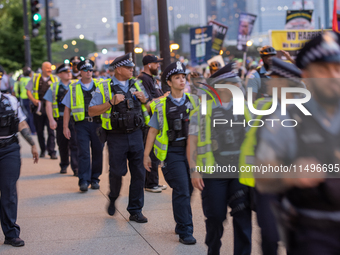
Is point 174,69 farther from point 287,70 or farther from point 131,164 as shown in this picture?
point 287,70

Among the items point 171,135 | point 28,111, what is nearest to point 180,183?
point 171,135

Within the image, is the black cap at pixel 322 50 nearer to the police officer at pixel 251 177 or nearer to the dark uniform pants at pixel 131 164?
the police officer at pixel 251 177

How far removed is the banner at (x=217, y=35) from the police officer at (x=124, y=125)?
11197 mm

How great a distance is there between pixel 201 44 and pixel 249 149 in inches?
519

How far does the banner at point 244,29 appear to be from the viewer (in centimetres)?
1822

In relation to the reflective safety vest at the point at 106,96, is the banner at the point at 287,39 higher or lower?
higher

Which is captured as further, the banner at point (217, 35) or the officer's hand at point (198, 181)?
the banner at point (217, 35)

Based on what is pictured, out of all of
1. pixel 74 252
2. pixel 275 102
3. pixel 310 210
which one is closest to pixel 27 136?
pixel 74 252

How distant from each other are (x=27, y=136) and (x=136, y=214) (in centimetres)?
169

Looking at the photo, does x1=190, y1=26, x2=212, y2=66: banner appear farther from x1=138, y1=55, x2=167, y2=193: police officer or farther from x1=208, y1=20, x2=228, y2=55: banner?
x1=138, y1=55, x2=167, y2=193: police officer

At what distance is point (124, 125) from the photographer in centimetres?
616

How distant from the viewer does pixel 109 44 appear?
194 meters

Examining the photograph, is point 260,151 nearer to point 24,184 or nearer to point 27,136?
point 27,136

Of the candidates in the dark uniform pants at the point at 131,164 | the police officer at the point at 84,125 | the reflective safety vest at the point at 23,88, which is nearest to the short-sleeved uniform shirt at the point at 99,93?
the dark uniform pants at the point at 131,164
